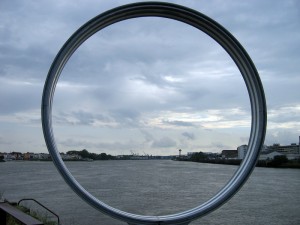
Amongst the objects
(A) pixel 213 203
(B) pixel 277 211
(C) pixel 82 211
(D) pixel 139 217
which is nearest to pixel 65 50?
(D) pixel 139 217

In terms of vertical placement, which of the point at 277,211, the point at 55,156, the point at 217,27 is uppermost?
the point at 217,27

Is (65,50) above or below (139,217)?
above

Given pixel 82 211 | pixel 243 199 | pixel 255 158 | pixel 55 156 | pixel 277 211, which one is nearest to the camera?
pixel 55 156

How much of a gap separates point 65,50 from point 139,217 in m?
2.12

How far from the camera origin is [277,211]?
21328 mm

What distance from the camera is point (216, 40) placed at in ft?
15.1

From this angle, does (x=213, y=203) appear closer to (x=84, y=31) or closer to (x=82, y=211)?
(x=84, y=31)

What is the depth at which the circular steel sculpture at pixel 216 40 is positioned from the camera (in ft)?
13.9

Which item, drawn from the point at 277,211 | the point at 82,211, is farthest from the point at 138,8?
the point at 277,211

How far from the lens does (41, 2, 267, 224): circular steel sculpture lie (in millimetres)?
4246

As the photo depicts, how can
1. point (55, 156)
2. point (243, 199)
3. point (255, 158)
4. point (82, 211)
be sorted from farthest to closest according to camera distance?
point (243, 199), point (82, 211), point (255, 158), point (55, 156)

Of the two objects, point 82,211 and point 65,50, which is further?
point 82,211

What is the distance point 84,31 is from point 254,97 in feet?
7.17

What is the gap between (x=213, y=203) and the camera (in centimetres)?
441
